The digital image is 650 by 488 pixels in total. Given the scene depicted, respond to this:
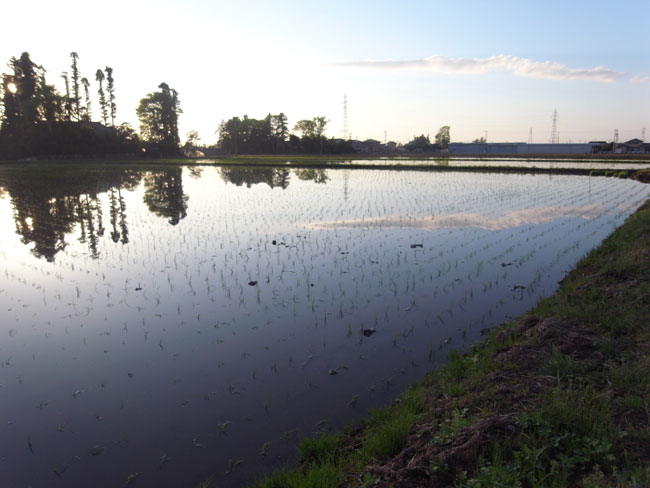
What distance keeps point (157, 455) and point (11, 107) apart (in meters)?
80.0

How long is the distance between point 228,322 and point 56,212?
15490mm

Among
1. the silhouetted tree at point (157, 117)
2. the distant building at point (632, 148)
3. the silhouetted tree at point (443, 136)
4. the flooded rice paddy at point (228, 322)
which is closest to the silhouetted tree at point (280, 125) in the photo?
the silhouetted tree at point (157, 117)

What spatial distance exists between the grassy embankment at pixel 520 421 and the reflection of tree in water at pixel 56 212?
32.9 feet

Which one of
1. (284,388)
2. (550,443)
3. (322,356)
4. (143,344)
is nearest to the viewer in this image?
(550,443)

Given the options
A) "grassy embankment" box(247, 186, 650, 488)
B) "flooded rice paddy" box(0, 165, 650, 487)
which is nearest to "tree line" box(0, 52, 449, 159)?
"flooded rice paddy" box(0, 165, 650, 487)

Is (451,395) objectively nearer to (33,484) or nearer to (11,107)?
(33,484)

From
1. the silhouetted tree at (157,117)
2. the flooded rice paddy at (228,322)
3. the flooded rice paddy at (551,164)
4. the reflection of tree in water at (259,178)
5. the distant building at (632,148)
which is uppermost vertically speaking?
the silhouetted tree at (157,117)

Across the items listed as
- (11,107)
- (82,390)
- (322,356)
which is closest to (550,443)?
(322,356)

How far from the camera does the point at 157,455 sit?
12.8ft

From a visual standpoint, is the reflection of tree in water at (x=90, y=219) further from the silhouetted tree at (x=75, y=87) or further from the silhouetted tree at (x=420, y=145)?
the silhouetted tree at (x=420, y=145)

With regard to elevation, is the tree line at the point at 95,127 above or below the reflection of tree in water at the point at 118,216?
above

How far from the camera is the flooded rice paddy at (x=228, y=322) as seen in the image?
4.08 m

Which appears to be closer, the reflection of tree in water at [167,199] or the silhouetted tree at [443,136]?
Answer: the reflection of tree in water at [167,199]

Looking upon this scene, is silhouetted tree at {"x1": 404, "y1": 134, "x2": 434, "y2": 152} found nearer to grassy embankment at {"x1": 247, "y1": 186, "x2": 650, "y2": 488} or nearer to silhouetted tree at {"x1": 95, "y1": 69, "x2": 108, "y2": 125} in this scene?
silhouetted tree at {"x1": 95, "y1": 69, "x2": 108, "y2": 125}
